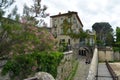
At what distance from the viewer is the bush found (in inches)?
581

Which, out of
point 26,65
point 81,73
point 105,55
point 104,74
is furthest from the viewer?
point 105,55

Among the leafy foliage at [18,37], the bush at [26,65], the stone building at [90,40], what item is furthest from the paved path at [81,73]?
the stone building at [90,40]

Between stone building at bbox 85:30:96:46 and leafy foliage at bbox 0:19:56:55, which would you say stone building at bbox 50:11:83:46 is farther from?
leafy foliage at bbox 0:19:56:55

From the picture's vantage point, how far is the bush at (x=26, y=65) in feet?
48.4

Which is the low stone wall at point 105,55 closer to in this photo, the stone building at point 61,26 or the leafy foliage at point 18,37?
the stone building at point 61,26

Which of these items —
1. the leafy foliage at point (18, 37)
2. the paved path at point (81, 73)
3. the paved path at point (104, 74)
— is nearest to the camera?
the leafy foliage at point (18, 37)

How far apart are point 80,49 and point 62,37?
12.8m

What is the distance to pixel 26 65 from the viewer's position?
15570 millimetres

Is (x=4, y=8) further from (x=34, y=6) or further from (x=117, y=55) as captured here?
Answer: (x=117, y=55)

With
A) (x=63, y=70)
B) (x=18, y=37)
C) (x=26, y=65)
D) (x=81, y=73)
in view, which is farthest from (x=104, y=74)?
(x=18, y=37)

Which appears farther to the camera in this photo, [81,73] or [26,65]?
[81,73]

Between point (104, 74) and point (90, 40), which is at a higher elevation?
A: point (90, 40)

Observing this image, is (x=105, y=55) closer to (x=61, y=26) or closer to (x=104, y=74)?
(x=61, y=26)

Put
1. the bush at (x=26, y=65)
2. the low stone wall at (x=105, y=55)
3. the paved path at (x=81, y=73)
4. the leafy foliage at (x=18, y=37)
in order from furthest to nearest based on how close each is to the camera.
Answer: the low stone wall at (x=105, y=55) < the paved path at (x=81, y=73) < the bush at (x=26, y=65) < the leafy foliage at (x=18, y=37)
